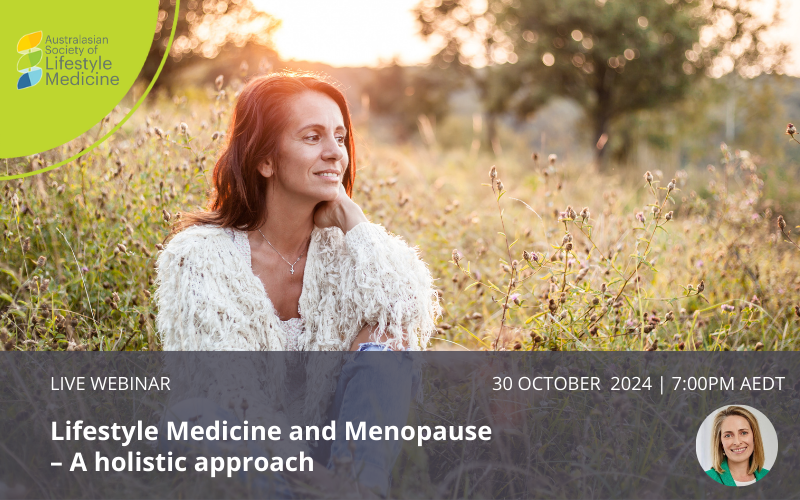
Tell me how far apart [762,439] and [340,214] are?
1.75 meters

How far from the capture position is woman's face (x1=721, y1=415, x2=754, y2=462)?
2.00 m

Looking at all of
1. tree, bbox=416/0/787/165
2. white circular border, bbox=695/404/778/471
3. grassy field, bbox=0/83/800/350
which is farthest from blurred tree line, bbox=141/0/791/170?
white circular border, bbox=695/404/778/471

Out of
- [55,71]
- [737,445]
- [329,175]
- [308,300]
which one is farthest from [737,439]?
[55,71]

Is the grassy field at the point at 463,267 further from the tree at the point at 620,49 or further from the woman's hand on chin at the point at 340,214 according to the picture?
the tree at the point at 620,49

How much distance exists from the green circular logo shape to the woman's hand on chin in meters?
1.13

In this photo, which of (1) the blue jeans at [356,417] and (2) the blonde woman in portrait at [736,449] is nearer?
(1) the blue jeans at [356,417]

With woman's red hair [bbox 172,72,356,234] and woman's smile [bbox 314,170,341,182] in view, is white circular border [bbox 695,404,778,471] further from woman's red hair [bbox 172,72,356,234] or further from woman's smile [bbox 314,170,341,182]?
woman's red hair [bbox 172,72,356,234]

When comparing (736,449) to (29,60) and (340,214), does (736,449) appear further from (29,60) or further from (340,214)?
(29,60)

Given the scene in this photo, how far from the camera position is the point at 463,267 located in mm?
3158

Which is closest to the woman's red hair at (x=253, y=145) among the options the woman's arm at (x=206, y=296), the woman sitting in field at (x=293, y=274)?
the woman sitting in field at (x=293, y=274)

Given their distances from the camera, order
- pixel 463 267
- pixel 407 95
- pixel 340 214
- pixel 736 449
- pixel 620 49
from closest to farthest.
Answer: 1. pixel 736 449
2. pixel 340 214
3. pixel 463 267
4. pixel 620 49
5. pixel 407 95

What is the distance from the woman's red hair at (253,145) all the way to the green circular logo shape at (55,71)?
0.82 meters

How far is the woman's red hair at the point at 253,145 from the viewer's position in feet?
6.82

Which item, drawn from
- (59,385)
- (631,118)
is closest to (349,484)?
(59,385)
